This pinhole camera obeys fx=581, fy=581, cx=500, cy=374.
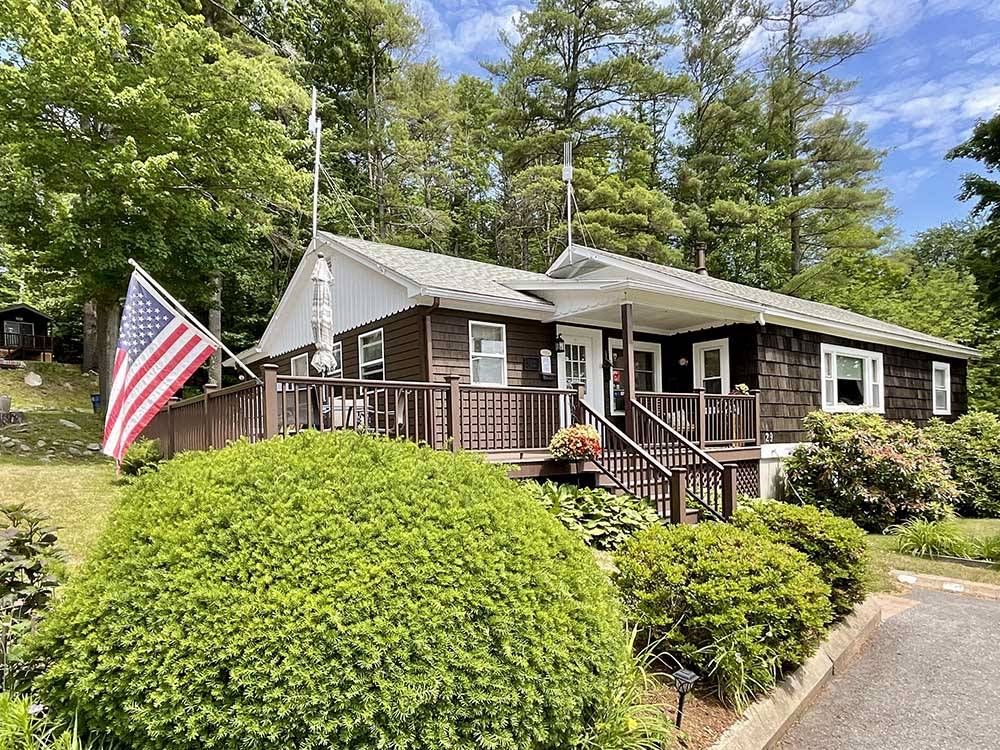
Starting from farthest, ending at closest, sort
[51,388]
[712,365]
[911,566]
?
[51,388]
[712,365]
[911,566]

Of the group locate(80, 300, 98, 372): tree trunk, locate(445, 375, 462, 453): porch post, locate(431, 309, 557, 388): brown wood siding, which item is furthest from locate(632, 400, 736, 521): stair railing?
locate(80, 300, 98, 372): tree trunk

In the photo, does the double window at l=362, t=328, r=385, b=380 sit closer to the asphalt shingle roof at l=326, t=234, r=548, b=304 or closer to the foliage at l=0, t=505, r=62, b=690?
the asphalt shingle roof at l=326, t=234, r=548, b=304

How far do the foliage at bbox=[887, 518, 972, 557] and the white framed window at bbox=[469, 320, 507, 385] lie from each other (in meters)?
6.13

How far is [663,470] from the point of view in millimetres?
7527

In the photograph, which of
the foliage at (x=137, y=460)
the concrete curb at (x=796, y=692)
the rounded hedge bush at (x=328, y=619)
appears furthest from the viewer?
the foliage at (x=137, y=460)

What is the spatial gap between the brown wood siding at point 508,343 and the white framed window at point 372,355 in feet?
5.21

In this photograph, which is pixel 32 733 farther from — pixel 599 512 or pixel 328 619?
pixel 599 512

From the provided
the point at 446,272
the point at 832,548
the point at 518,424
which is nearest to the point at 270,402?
the point at 518,424

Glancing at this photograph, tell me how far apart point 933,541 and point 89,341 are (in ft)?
92.0

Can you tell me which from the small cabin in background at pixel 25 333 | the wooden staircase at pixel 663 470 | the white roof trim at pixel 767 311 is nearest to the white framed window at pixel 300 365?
the white roof trim at pixel 767 311

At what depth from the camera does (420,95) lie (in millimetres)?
24141

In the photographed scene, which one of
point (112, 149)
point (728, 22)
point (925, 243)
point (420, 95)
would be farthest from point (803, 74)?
point (112, 149)

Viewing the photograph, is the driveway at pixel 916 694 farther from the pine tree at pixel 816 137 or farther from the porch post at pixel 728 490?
the pine tree at pixel 816 137

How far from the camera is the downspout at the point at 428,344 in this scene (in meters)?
9.08
